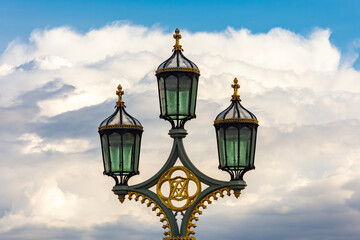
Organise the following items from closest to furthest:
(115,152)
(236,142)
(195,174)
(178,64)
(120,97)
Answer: (236,142)
(195,174)
(115,152)
(178,64)
(120,97)

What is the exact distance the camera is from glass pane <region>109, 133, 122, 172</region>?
1820 centimetres

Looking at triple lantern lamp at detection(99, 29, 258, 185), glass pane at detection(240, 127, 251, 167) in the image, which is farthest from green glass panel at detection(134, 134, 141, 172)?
glass pane at detection(240, 127, 251, 167)

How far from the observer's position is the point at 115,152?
59.8ft

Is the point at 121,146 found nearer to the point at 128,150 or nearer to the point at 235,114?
the point at 128,150

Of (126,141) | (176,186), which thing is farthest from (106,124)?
(176,186)

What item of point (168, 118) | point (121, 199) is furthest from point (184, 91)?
point (121, 199)

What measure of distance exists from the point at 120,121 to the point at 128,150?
578 mm

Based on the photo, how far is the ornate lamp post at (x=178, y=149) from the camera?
57.7 feet

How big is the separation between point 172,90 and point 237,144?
1749 millimetres

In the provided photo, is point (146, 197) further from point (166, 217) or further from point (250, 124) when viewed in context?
point (250, 124)

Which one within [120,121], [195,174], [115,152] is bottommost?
[195,174]

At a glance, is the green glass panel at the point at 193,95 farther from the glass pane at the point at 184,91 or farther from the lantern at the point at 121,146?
the lantern at the point at 121,146

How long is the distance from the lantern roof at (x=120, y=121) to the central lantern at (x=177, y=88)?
0.61 meters

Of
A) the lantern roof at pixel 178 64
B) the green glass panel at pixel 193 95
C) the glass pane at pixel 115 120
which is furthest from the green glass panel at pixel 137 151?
the lantern roof at pixel 178 64
